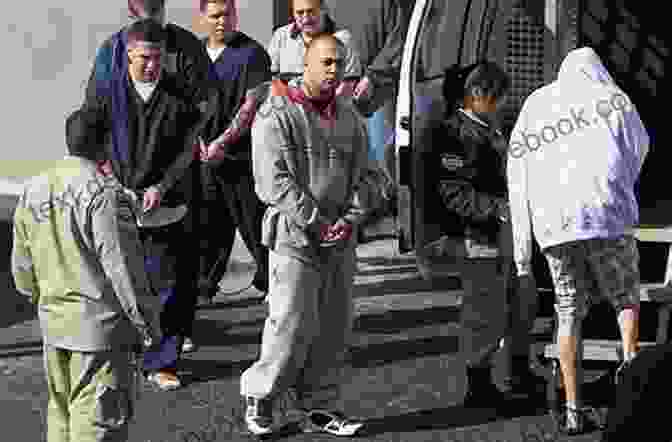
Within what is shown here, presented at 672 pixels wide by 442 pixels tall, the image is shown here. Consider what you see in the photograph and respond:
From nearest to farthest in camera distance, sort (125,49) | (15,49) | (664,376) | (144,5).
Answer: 1. (664,376)
2. (125,49)
3. (144,5)
4. (15,49)

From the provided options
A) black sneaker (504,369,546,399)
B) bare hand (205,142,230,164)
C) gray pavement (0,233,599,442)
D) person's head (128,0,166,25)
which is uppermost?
person's head (128,0,166,25)

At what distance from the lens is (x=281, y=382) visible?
666 centimetres

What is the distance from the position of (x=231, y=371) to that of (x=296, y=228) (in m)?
1.54

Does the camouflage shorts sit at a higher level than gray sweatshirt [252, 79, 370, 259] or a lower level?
lower

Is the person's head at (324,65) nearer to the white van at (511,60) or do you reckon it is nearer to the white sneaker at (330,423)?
the white van at (511,60)

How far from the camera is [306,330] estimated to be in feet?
21.8

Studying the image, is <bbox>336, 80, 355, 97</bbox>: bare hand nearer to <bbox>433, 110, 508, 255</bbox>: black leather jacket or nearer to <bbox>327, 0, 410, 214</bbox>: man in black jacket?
<bbox>327, 0, 410, 214</bbox>: man in black jacket

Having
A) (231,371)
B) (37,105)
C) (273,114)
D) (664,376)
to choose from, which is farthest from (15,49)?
(664,376)

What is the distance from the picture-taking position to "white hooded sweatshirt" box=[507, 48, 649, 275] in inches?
255

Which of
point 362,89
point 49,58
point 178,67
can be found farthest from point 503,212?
point 49,58

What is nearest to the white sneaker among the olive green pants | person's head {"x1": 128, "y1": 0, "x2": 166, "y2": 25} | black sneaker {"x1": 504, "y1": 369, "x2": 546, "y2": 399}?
black sneaker {"x1": 504, "y1": 369, "x2": 546, "y2": 399}

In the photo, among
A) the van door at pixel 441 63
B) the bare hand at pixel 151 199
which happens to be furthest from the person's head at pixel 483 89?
the bare hand at pixel 151 199

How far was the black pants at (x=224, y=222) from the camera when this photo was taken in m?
9.31

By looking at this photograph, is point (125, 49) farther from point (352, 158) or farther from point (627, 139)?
point (627, 139)
